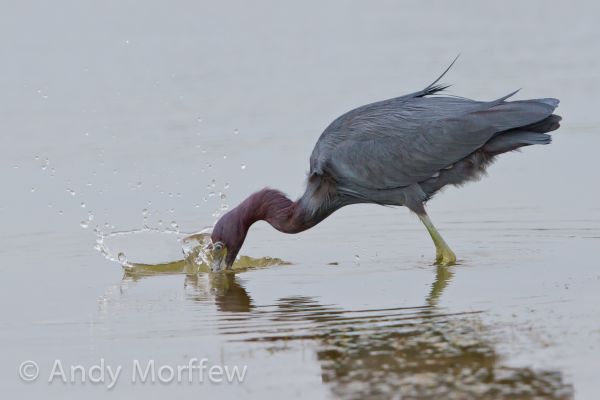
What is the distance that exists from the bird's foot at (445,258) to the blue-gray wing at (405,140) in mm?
863

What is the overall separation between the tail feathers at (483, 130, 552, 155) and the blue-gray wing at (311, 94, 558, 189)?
13 centimetres

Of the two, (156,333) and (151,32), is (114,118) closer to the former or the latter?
(151,32)

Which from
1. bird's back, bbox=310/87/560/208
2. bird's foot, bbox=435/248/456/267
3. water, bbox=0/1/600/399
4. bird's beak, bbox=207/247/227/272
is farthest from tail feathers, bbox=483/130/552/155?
bird's beak, bbox=207/247/227/272

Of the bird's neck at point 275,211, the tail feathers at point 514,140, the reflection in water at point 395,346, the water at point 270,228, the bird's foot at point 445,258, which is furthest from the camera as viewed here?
the bird's neck at point 275,211

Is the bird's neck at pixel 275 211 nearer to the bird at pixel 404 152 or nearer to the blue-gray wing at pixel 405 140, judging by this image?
the bird at pixel 404 152

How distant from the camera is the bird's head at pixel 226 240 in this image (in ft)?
34.5

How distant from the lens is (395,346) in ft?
22.4

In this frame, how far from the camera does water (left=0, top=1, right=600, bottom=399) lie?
6.72m

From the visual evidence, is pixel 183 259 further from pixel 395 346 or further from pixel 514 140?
pixel 395 346

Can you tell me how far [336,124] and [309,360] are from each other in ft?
13.7

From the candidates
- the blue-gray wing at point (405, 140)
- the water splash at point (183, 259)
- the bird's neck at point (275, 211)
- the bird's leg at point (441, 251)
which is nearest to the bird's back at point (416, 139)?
the blue-gray wing at point (405, 140)

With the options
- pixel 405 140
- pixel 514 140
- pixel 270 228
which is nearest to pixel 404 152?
pixel 405 140

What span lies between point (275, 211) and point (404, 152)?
4.23ft

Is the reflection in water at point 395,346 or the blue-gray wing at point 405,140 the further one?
the blue-gray wing at point 405,140
